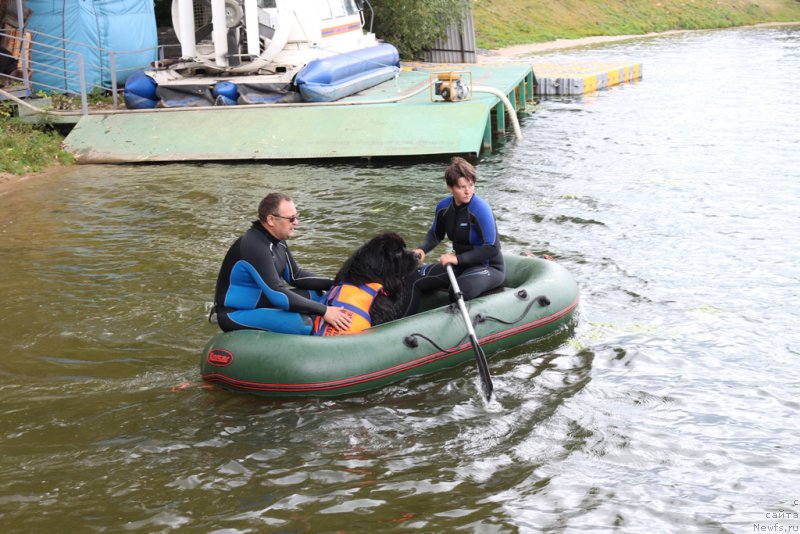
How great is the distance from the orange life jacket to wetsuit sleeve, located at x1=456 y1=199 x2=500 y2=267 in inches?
32.6

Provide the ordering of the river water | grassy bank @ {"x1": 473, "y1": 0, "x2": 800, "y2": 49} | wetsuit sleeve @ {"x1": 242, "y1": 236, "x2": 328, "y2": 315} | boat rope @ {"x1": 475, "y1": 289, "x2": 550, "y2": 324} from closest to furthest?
the river water < wetsuit sleeve @ {"x1": 242, "y1": 236, "x2": 328, "y2": 315} < boat rope @ {"x1": 475, "y1": 289, "x2": 550, "y2": 324} < grassy bank @ {"x1": 473, "y1": 0, "x2": 800, "y2": 49}

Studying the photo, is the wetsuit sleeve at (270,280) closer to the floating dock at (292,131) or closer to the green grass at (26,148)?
the floating dock at (292,131)

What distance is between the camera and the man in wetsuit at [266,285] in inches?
228

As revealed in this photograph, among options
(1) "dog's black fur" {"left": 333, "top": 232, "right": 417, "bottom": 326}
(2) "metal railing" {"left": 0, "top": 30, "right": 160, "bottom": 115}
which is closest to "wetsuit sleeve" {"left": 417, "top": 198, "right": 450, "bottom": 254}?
(1) "dog's black fur" {"left": 333, "top": 232, "right": 417, "bottom": 326}

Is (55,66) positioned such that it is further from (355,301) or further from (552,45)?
(552,45)

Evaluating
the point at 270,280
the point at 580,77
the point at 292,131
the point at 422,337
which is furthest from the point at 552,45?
the point at 270,280

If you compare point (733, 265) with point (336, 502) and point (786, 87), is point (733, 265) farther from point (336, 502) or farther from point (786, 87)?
point (786, 87)

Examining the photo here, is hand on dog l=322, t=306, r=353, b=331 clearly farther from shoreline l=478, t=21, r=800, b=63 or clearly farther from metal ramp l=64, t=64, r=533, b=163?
shoreline l=478, t=21, r=800, b=63

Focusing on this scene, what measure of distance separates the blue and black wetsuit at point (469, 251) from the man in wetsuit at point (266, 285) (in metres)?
1.03

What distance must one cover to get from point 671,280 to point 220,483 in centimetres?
494

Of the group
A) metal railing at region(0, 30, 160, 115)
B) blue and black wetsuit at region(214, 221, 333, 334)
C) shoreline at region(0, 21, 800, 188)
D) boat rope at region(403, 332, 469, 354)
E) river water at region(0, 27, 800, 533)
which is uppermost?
metal railing at region(0, 30, 160, 115)

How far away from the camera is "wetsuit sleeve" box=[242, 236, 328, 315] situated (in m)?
5.78

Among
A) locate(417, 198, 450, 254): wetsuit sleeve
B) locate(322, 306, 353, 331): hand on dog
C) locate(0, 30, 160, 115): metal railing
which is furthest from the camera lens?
locate(0, 30, 160, 115): metal railing

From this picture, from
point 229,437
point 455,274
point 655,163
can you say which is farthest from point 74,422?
point 655,163
